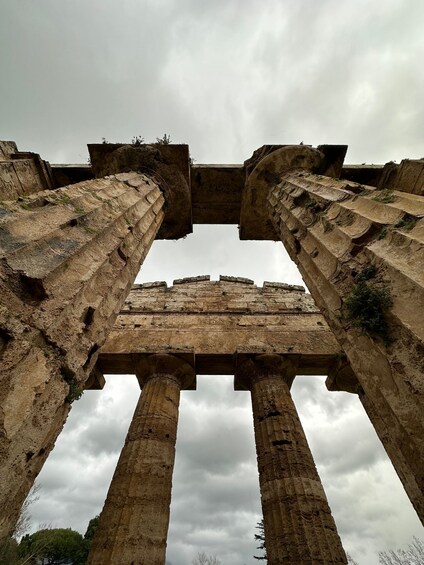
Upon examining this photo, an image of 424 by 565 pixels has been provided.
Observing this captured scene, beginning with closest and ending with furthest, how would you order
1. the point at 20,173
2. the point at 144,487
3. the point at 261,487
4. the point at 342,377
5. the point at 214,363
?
the point at 144,487
the point at 20,173
the point at 261,487
the point at 342,377
the point at 214,363

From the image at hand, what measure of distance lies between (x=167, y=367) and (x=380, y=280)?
6438 millimetres

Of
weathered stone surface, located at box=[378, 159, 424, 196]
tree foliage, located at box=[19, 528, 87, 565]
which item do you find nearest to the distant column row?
weathered stone surface, located at box=[378, 159, 424, 196]

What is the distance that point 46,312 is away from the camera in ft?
7.30

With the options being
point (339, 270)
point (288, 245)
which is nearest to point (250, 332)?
point (288, 245)

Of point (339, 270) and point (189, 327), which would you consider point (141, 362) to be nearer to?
point (189, 327)

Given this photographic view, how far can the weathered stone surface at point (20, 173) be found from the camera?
4.82 m

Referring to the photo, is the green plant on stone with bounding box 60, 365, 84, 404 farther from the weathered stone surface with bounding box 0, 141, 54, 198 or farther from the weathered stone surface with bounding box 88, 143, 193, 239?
the weathered stone surface with bounding box 88, 143, 193, 239

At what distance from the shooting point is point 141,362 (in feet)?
26.7

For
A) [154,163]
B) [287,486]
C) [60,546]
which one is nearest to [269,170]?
[154,163]

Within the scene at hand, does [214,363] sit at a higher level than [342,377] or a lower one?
higher

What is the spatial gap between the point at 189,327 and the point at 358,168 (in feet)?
22.1

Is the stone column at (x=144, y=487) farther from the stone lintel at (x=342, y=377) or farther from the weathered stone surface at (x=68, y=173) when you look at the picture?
the weathered stone surface at (x=68, y=173)

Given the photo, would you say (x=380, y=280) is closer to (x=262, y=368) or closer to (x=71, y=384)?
(x=71, y=384)

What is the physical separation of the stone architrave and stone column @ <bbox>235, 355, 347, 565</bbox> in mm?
1597
